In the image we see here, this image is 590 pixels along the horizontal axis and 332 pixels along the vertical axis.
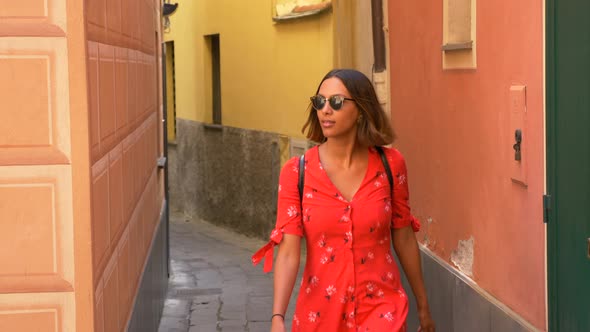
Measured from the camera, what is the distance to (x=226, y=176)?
20.3m

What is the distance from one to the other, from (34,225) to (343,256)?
138cm

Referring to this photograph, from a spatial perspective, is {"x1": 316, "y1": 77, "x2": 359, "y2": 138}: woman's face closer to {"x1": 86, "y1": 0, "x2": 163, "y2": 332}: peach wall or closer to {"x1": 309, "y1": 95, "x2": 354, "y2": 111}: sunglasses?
{"x1": 309, "y1": 95, "x2": 354, "y2": 111}: sunglasses

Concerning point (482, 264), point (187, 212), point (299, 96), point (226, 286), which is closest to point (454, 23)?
point (482, 264)

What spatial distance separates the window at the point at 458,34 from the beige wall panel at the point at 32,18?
359cm

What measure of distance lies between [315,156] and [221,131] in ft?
50.5

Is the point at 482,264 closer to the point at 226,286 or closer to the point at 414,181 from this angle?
the point at 414,181

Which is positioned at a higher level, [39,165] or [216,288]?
[39,165]

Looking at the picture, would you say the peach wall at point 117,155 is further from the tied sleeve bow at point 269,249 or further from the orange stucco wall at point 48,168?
the tied sleeve bow at point 269,249

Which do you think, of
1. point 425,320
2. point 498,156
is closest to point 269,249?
point 425,320

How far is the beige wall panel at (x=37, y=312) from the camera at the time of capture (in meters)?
4.08

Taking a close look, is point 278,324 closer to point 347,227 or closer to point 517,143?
point 347,227

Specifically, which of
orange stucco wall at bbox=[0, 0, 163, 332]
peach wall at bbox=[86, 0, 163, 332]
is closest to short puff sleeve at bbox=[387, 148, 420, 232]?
peach wall at bbox=[86, 0, 163, 332]

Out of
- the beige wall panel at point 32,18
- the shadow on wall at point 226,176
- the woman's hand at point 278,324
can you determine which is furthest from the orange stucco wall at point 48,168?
the shadow on wall at point 226,176
